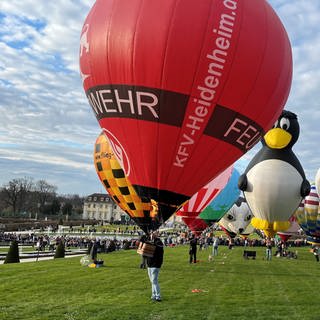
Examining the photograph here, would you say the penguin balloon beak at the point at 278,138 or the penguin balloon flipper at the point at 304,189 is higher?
the penguin balloon beak at the point at 278,138

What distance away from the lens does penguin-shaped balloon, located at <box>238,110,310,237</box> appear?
19.9 metres

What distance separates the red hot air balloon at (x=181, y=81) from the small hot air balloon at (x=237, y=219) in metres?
28.0

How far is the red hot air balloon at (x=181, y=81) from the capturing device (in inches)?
352

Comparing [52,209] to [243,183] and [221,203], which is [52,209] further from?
[243,183]

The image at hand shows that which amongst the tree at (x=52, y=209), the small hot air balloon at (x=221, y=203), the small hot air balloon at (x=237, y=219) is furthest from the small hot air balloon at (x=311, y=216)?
the tree at (x=52, y=209)

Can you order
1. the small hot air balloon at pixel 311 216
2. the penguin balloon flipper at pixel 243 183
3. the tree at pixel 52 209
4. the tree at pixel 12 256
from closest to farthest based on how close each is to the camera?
the tree at pixel 12 256 < the penguin balloon flipper at pixel 243 183 < the small hot air balloon at pixel 311 216 < the tree at pixel 52 209

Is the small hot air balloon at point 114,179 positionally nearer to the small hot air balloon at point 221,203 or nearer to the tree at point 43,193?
the small hot air balloon at point 221,203

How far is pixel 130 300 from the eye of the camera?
9.00 metres

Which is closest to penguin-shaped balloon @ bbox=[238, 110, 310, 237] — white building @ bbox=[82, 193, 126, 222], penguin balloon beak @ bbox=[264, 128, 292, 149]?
penguin balloon beak @ bbox=[264, 128, 292, 149]

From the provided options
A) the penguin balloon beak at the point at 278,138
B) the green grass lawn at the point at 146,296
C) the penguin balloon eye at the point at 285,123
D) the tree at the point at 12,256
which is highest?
the penguin balloon eye at the point at 285,123

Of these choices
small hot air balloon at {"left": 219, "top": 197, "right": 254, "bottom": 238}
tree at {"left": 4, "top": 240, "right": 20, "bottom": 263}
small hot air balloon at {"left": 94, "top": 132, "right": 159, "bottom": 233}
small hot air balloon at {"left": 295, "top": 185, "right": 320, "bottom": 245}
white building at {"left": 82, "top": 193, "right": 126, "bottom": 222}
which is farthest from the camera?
white building at {"left": 82, "top": 193, "right": 126, "bottom": 222}

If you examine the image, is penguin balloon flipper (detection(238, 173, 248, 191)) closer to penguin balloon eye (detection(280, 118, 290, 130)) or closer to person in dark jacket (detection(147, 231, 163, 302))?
penguin balloon eye (detection(280, 118, 290, 130))

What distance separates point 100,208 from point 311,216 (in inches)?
4577

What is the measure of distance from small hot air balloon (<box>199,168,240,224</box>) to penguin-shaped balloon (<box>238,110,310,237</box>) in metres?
4.60
